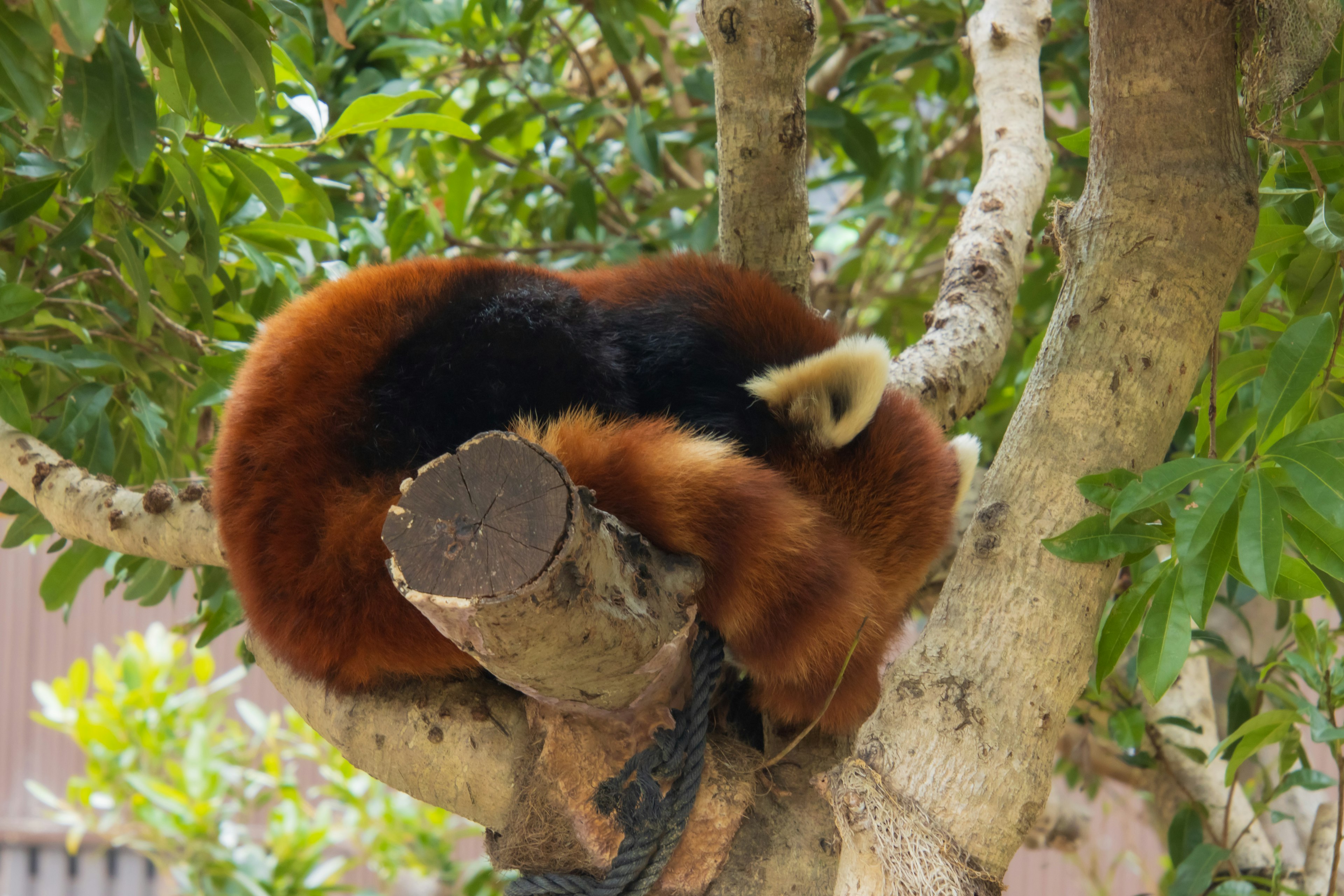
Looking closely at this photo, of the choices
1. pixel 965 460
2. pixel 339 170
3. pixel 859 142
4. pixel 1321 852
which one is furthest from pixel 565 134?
pixel 1321 852

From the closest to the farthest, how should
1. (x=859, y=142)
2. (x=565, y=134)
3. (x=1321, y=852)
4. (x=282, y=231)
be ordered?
(x=282, y=231), (x=1321, y=852), (x=859, y=142), (x=565, y=134)

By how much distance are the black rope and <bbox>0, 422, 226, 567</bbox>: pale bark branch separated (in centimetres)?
65

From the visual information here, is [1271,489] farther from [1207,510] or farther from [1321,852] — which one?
[1321,852]

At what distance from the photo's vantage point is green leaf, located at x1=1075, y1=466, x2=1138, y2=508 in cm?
88

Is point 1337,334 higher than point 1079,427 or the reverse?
higher

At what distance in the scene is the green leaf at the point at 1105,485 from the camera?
88cm

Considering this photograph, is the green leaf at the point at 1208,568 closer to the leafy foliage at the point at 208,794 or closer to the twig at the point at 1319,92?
the twig at the point at 1319,92

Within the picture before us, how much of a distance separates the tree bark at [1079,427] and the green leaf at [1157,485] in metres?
0.07

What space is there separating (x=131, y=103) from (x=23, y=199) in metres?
0.35

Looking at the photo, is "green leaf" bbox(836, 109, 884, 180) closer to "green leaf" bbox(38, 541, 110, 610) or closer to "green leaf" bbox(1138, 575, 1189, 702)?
"green leaf" bbox(1138, 575, 1189, 702)

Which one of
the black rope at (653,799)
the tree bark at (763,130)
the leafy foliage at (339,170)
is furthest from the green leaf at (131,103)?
the black rope at (653,799)

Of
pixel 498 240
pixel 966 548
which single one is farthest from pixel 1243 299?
pixel 498 240

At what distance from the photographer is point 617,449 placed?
3.12ft

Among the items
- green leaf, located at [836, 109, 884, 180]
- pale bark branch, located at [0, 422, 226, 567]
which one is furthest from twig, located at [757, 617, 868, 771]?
green leaf, located at [836, 109, 884, 180]
